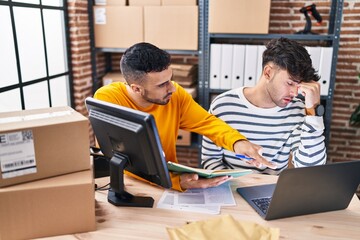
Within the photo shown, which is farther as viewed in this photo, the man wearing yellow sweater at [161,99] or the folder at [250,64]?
the folder at [250,64]

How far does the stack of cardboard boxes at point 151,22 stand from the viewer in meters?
2.80

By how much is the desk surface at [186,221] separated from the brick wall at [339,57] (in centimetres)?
191

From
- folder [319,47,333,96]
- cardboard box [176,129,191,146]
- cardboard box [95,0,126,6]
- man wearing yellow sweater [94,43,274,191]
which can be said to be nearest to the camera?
man wearing yellow sweater [94,43,274,191]

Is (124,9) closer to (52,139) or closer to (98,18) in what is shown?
(98,18)

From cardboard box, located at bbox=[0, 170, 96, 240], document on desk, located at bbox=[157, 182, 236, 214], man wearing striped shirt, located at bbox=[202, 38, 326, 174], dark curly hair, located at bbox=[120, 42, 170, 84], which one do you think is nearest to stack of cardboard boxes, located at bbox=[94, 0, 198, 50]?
man wearing striped shirt, located at bbox=[202, 38, 326, 174]

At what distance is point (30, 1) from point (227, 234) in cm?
218

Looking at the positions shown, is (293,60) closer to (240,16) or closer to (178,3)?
(240,16)

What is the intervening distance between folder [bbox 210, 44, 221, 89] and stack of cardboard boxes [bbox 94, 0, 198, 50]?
183mm

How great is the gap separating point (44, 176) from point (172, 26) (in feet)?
6.66

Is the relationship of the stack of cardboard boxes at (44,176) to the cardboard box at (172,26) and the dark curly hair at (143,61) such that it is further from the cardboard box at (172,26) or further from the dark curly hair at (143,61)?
the cardboard box at (172,26)

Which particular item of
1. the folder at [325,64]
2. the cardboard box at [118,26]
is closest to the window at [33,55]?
the cardboard box at [118,26]

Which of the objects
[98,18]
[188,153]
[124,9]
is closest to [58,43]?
[98,18]

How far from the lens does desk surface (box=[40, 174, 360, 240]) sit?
110 cm

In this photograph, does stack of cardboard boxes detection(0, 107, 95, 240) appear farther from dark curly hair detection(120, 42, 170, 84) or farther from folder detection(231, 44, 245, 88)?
folder detection(231, 44, 245, 88)
